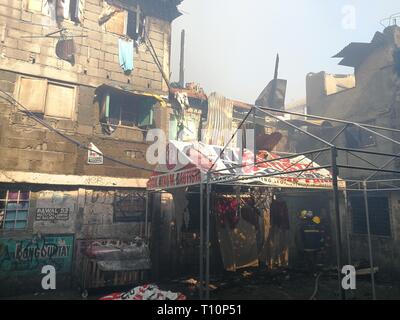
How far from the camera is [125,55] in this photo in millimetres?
13852

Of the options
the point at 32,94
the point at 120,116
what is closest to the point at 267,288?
the point at 120,116

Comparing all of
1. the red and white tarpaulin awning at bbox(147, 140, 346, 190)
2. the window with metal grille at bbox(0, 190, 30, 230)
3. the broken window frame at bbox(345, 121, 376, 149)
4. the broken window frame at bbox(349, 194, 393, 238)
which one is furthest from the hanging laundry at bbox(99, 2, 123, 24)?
the broken window frame at bbox(349, 194, 393, 238)

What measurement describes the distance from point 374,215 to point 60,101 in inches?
558

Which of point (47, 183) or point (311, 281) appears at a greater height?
point (47, 183)

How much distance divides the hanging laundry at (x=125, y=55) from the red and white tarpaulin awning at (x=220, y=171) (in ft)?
14.2

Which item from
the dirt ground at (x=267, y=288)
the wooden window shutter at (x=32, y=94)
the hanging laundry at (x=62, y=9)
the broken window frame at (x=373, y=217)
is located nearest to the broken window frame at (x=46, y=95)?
the wooden window shutter at (x=32, y=94)

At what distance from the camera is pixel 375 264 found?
560 inches

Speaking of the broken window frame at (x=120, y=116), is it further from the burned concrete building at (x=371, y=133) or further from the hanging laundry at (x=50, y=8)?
the burned concrete building at (x=371, y=133)

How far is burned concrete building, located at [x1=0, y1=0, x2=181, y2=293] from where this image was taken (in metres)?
11.0

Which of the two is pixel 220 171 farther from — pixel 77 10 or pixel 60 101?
pixel 77 10

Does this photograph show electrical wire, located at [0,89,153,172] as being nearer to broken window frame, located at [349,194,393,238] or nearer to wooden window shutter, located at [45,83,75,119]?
wooden window shutter, located at [45,83,75,119]
